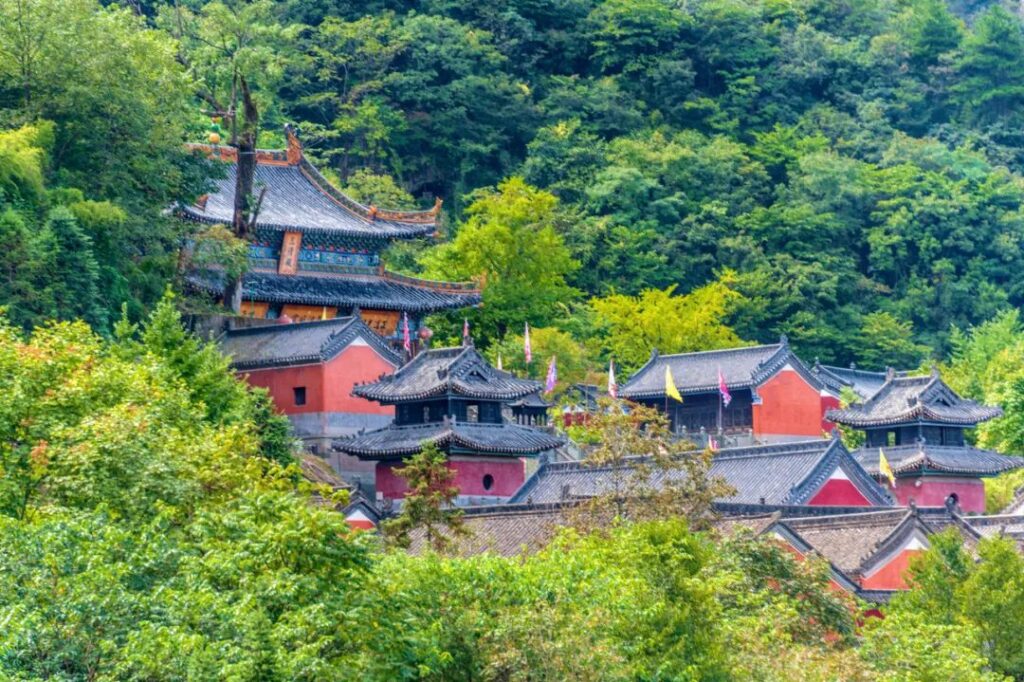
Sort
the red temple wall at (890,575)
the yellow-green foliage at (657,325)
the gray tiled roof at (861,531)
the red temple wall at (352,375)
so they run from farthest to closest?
the yellow-green foliage at (657,325)
the red temple wall at (352,375)
the gray tiled roof at (861,531)
the red temple wall at (890,575)

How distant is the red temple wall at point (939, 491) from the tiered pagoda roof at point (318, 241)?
46.0 feet

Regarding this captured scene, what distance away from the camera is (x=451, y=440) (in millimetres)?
53594

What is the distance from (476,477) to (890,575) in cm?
1357

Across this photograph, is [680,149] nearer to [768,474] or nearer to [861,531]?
[768,474]

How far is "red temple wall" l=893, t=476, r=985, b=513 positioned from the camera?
200 ft

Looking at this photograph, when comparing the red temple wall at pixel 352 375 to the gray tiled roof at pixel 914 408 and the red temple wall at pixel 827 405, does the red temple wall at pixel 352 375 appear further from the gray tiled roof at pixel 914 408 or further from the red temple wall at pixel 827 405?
the red temple wall at pixel 827 405

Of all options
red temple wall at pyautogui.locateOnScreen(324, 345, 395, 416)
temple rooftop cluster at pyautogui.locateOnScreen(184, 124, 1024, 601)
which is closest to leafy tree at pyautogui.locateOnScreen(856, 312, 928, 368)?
temple rooftop cluster at pyautogui.locateOnScreen(184, 124, 1024, 601)

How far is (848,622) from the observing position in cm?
3588

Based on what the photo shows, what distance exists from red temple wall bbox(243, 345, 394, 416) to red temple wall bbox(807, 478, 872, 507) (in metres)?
12.5

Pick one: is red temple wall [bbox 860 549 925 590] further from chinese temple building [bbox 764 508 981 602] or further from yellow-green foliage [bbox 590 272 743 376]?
yellow-green foliage [bbox 590 272 743 376]

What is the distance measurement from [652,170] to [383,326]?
2380 centimetres

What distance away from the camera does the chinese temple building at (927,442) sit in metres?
60.9

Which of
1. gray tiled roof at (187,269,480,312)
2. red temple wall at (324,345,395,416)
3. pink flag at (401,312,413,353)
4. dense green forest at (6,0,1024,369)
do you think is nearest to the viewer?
red temple wall at (324,345,395,416)

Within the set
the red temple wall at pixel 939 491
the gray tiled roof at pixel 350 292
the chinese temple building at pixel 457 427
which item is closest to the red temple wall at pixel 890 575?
the chinese temple building at pixel 457 427
